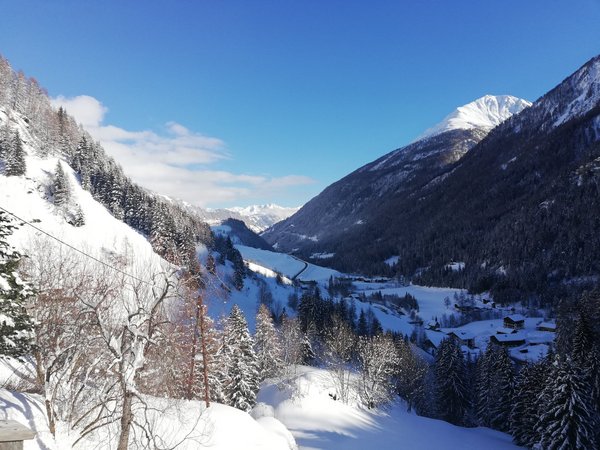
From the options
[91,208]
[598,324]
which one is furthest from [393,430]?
[91,208]

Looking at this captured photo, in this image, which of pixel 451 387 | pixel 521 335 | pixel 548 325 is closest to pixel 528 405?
pixel 451 387

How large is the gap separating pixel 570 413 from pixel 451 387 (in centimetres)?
2674

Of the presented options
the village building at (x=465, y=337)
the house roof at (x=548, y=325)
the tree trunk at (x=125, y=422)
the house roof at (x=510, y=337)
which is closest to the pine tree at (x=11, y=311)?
the tree trunk at (x=125, y=422)

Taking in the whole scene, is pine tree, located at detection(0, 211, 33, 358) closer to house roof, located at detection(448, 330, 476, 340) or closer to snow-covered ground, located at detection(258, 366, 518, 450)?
snow-covered ground, located at detection(258, 366, 518, 450)

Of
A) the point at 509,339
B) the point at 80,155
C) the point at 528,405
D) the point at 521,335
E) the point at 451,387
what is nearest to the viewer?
the point at 528,405

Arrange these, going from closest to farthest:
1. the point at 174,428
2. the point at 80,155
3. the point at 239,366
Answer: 1. the point at 174,428
2. the point at 239,366
3. the point at 80,155

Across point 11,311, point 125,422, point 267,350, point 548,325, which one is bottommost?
point 548,325

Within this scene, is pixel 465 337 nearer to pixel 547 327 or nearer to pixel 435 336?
pixel 435 336

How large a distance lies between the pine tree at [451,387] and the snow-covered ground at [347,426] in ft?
32.4

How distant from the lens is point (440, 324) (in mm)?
Result: 129625

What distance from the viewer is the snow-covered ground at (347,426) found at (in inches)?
1294

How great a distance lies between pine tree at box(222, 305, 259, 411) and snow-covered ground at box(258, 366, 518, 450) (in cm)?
292

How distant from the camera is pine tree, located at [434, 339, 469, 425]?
174ft

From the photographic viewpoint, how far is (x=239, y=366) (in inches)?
1412
